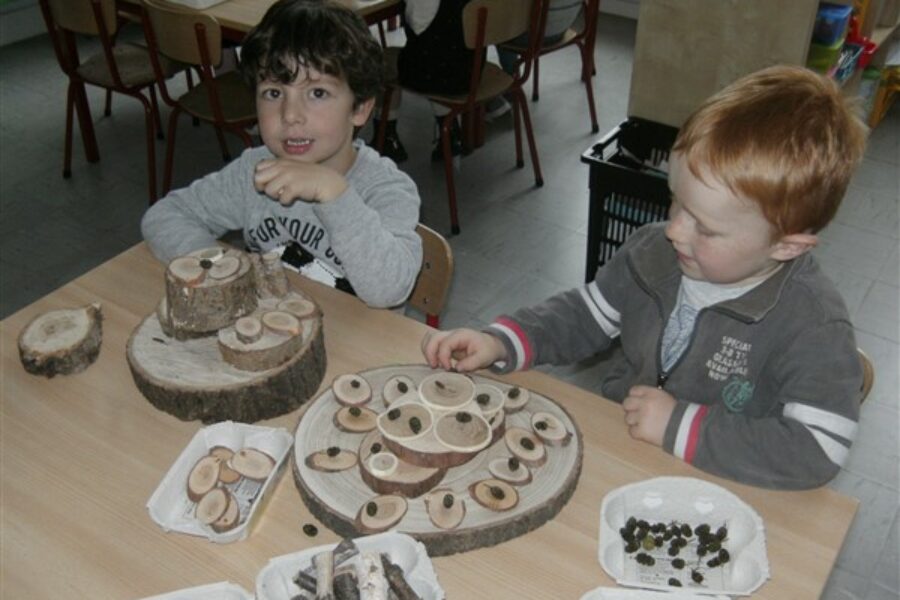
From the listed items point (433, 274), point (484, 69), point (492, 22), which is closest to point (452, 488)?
point (433, 274)

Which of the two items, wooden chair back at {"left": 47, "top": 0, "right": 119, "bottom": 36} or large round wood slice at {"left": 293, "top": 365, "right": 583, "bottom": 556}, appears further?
wooden chair back at {"left": 47, "top": 0, "right": 119, "bottom": 36}

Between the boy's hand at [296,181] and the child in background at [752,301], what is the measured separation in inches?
10.5

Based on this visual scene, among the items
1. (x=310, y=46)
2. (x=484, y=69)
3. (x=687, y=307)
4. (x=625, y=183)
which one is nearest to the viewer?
(x=687, y=307)

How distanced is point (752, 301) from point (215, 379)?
27.3 inches

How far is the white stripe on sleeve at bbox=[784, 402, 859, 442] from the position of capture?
98cm

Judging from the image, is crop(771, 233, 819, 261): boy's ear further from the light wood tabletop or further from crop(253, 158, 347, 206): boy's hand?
the light wood tabletop

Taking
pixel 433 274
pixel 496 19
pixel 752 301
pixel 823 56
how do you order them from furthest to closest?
pixel 496 19 → pixel 823 56 → pixel 433 274 → pixel 752 301

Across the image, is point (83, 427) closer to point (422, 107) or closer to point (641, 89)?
point (641, 89)

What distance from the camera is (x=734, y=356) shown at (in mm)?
1131

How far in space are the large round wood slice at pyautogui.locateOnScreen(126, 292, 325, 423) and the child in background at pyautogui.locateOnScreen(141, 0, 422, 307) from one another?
0.18m

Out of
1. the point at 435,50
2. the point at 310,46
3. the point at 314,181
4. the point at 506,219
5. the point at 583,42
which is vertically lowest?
the point at 506,219

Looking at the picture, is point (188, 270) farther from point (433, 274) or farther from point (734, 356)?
point (734, 356)

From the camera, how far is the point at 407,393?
41.7 inches

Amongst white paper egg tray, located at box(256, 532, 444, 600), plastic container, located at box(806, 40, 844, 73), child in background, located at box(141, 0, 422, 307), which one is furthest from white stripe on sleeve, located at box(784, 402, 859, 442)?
plastic container, located at box(806, 40, 844, 73)
